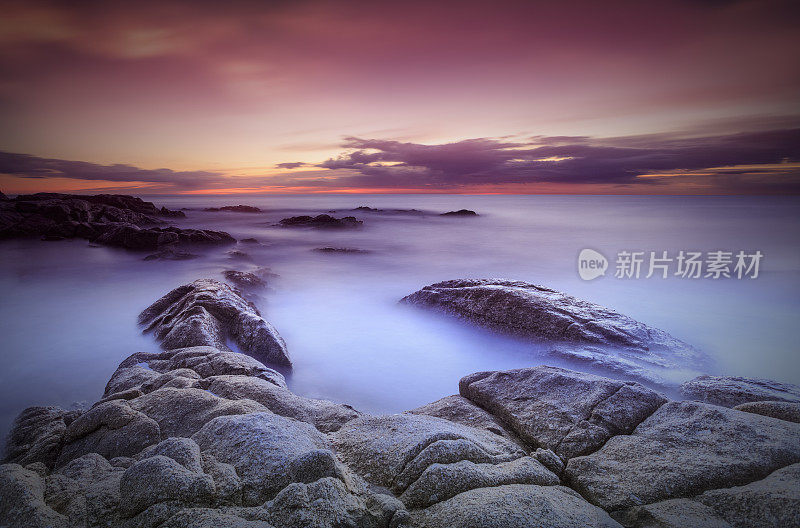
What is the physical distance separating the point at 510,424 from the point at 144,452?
337 centimetres

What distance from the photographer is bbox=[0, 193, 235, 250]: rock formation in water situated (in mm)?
18406

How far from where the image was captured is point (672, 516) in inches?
91.0

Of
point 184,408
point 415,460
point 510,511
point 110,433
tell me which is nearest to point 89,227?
point 110,433

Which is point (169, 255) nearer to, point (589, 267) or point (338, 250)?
point (338, 250)

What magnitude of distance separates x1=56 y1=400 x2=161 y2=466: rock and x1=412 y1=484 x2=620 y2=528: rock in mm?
2620

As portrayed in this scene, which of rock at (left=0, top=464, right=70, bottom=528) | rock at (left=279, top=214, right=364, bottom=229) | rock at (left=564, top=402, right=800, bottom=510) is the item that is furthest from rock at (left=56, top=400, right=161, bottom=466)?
rock at (left=279, top=214, right=364, bottom=229)

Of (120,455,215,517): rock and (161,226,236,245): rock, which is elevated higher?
(161,226,236,245): rock

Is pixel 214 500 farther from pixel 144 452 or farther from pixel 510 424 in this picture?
pixel 510 424

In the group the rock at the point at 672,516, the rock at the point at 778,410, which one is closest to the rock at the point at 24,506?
the rock at the point at 672,516

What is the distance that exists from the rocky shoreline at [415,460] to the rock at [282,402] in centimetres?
2

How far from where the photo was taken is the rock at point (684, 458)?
257 cm

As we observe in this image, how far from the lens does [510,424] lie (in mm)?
3869

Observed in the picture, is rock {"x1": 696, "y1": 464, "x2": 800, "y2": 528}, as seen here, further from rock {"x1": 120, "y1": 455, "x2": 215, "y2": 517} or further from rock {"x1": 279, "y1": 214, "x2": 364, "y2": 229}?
rock {"x1": 279, "y1": 214, "x2": 364, "y2": 229}

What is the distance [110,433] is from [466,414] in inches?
138
